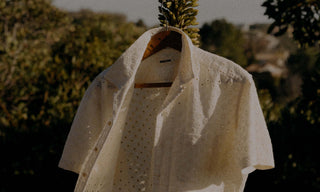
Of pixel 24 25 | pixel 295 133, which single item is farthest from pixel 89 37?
pixel 295 133

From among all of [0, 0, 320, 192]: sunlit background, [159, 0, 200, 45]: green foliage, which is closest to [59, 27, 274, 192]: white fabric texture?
[159, 0, 200, 45]: green foliage

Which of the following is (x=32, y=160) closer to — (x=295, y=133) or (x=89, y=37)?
(x=89, y=37)

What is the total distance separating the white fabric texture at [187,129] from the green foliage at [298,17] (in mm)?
1444

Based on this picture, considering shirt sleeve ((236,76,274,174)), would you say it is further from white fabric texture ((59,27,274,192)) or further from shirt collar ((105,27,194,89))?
shirt collar ((105,27,194,89))

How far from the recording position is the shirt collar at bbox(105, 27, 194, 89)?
1295 millimetres

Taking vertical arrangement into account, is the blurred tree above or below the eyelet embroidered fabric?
below

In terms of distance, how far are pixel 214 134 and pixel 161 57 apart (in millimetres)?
540

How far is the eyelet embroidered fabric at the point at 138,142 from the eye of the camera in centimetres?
154

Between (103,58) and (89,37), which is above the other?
(89,37)

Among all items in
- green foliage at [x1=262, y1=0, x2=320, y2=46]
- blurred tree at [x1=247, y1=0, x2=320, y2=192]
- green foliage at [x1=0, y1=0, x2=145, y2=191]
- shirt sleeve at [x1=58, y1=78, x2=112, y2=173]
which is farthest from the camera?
green foliage at [x1=0, y1=0, x2=145, y2=191]

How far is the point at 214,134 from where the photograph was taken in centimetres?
124

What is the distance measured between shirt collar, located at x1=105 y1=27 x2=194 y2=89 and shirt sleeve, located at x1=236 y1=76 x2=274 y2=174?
24 cm

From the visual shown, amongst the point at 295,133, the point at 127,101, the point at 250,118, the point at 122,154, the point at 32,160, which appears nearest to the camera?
the point at 250,118

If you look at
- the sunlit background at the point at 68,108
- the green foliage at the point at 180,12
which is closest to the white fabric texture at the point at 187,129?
the green foliage at the point at 180,12
